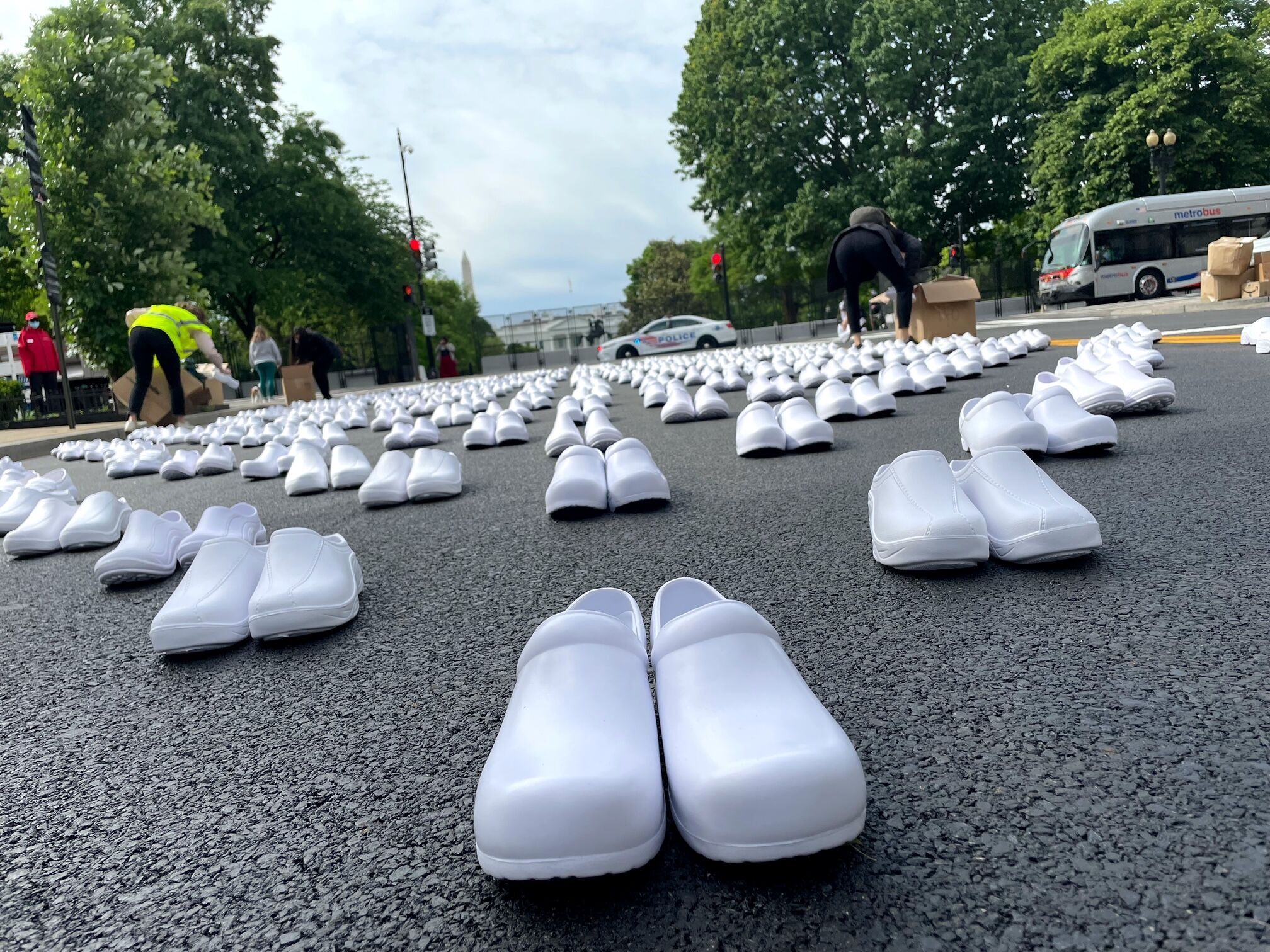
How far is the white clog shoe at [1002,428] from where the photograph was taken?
305cm

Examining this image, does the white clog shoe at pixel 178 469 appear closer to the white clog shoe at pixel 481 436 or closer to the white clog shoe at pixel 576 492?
the white clog shoe at pixel 481 436

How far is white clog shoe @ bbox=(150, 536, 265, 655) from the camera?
1.87 meters

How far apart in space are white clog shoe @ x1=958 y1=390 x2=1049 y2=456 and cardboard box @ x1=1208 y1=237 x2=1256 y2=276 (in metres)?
13.2

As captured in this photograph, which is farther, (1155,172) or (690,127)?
(690,127)

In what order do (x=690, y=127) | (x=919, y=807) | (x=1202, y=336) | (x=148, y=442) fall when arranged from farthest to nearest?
1. (x=690, y=127)
2. (x=148, y=442)
3. (x=1202, y=336)
4. (x=919, y=807)

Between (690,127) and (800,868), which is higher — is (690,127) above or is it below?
above

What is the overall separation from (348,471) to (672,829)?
3569 millimetres

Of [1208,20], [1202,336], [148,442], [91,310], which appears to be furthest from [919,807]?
[1208,20]

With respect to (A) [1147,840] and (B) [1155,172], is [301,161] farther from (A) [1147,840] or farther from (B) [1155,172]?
(A) [1147,840]

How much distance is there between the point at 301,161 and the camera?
28484 mm

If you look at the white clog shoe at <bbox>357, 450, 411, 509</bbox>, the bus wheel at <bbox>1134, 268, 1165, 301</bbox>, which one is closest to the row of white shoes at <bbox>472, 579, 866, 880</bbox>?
the white clog shoe at <bbox>357, 450, 411, 509</bbox>

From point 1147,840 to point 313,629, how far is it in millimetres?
1596

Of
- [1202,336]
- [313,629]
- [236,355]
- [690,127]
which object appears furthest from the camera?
[690,127]

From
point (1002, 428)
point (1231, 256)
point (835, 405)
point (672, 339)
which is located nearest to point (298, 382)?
point (835, 405)
